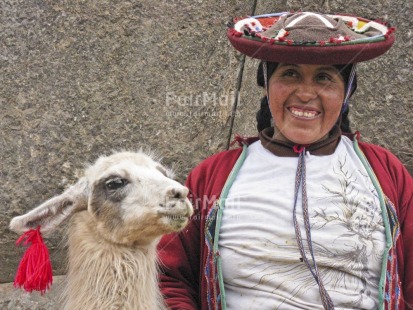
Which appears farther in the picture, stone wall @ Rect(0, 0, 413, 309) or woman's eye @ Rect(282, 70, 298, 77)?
stone wall @ Rect(0, 0, 413, 309)

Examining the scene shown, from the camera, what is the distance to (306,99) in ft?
8.63

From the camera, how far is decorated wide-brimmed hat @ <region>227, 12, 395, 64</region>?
8.23ft

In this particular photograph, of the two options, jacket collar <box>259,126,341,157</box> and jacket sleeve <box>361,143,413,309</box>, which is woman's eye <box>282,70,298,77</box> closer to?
jacket collar <box>259,126,341,157</box>

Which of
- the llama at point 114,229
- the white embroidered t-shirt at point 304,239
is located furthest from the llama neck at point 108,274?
the white embroidered t-shirt at point 304,239

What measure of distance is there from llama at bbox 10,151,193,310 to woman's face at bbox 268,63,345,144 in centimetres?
48

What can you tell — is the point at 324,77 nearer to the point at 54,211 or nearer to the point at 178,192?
the point at 178,192

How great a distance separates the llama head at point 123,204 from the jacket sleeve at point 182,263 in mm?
224

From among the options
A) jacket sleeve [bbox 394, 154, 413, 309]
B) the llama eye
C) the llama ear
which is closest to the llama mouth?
jacket sleeve [bbox 394, 154, 413, 309]

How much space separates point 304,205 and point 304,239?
0.11m

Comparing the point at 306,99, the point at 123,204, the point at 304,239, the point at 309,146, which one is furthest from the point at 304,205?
the point at 123,204

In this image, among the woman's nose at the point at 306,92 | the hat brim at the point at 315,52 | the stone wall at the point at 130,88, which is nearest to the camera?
the hat brim at the point at 315,52

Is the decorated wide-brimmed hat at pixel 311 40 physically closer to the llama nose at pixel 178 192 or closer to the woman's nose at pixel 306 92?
the woman's nose at pixel 306 92

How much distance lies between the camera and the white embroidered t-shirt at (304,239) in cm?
256

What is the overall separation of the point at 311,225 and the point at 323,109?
A: 0.40 meters
